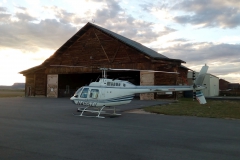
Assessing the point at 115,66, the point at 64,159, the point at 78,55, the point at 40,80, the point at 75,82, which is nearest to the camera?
the point at 64,159

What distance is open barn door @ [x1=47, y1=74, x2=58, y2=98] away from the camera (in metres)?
40.6

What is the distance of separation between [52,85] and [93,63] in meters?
→ 9.35

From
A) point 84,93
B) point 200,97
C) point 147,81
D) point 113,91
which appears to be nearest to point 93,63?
point 147,81

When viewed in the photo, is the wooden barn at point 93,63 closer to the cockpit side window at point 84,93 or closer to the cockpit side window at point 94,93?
the cockpit side window at point 84,93

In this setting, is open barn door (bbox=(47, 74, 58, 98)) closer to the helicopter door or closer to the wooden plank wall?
the wooden plank wall

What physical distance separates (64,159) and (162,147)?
3.24 meters

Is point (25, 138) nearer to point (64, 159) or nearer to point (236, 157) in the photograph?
point (64, 159)

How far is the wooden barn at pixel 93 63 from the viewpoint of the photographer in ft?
106

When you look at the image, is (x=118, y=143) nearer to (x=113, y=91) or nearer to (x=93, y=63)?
(x=113, y=91)

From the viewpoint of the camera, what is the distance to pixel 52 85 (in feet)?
135

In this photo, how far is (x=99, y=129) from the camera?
11.1 m

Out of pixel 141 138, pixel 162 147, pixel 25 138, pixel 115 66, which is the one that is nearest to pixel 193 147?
pixel 162 147

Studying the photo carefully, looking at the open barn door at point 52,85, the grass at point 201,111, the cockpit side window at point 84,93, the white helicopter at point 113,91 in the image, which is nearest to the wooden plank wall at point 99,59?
the open barn door at point 52,85

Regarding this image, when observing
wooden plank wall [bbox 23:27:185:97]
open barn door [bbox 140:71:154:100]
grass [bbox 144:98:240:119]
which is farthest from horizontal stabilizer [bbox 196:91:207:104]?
open barn door [bbox 140:71:154:100]
